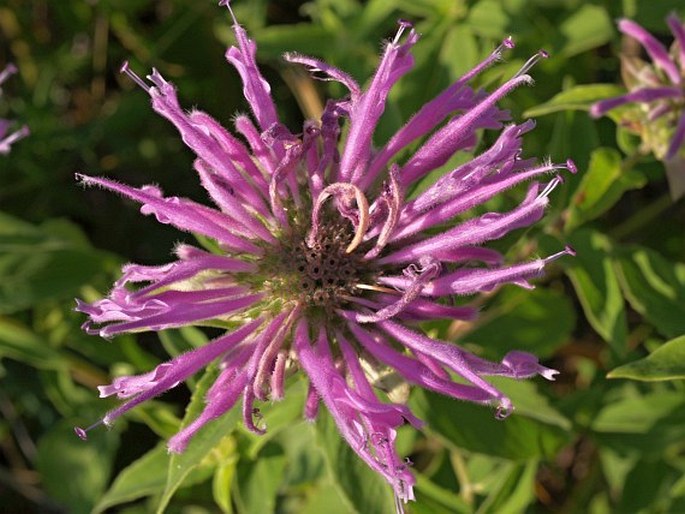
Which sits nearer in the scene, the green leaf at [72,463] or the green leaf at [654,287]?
the green leaf at [654,287]

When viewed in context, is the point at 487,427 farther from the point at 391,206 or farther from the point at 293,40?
the point at 293,40

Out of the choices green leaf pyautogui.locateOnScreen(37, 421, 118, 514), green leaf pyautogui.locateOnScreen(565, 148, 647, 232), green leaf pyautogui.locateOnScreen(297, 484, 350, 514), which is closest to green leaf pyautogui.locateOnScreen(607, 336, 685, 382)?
green leaf pyautogui.locateOnScreen(565, 148, 647, 232)

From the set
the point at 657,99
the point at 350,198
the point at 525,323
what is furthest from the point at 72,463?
the point at 657,99

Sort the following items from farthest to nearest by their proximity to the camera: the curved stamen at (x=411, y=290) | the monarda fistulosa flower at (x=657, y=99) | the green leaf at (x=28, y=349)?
the green leaf at (x=28, y=349)
the monarda fistulosa flower at (x=657, y=99)
the curved stamen at (x=411, y=290)

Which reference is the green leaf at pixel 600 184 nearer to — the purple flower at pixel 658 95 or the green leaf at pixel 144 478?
the purple flower at pixel 658 95

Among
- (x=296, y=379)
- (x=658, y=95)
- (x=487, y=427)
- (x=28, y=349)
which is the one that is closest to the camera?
(x=296, y=379)

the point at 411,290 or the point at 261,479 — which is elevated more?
the point at 411,290

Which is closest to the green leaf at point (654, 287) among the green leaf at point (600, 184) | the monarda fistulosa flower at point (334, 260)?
the green leaf at point (600, 184)

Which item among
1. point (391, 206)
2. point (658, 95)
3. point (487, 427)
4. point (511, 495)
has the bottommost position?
point (511, 495)
